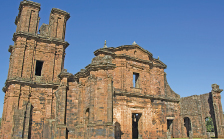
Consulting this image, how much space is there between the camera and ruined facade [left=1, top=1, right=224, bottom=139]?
13.9m

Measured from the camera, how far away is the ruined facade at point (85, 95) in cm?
1389

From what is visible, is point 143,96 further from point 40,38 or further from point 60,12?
point 60,12

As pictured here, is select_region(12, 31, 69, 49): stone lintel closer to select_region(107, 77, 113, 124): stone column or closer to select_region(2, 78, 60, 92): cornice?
select_region(2, 78, 60, 92): cornice

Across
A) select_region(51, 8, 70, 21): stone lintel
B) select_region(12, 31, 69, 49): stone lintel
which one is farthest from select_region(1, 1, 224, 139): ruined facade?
select_region(51, 8, 70, 21): stone lintel

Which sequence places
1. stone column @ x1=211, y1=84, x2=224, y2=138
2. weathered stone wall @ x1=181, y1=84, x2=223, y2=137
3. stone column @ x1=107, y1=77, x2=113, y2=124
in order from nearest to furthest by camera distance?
stone column @ x1=107, y1=77, x2=113, y2=124, stone column @ x1=211, y1=84, x2=224, y2=138, weathered stone wall @ x1=181, y1=84, x2=223, y2=137

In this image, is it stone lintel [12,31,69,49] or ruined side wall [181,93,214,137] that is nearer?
stone lintel [12,31,69,49]

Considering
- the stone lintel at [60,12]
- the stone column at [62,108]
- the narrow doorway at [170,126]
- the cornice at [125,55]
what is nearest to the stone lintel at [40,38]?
the stone lintel at [60,12]

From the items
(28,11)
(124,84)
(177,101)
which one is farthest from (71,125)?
(177,101)

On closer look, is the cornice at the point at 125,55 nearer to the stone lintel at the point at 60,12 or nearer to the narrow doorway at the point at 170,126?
the stone lintel at the point at 60,12

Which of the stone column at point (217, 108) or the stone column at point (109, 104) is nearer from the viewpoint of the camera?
the stone column at point (109, 104)

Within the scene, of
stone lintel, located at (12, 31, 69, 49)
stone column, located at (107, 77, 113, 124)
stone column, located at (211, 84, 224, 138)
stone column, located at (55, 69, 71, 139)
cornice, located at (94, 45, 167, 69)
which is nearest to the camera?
stone column, located at (107, 77, 113, 124)

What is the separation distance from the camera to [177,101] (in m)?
23.5

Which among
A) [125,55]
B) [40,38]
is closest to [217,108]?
[125,55]

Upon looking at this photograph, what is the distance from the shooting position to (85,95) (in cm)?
1556
